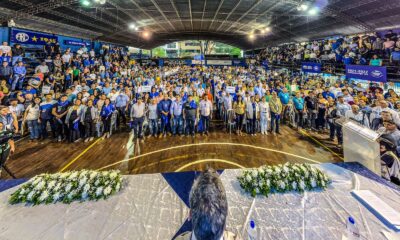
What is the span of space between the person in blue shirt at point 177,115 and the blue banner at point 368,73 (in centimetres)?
1007

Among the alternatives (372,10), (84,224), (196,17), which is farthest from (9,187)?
(196,17)

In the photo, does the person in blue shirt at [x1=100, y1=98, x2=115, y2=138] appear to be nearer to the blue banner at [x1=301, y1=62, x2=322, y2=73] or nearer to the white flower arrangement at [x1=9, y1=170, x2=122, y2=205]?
the white flower arrangement at [x1=9, y1=170, x2=122, y2=205]

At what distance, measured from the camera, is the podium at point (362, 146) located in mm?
2639

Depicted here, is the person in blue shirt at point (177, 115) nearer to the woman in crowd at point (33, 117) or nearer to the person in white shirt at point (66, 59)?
the woman in crowd at point (33, 117)

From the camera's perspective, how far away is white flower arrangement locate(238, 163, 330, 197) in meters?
2.29

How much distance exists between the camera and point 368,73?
Answer: 1005 centimetres

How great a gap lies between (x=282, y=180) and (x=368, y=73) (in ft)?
37.6

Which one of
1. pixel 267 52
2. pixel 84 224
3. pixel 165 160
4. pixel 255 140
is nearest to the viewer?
pixel 84 224

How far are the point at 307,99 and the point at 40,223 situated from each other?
368 inches

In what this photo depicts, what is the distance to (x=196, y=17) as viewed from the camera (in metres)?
23.3

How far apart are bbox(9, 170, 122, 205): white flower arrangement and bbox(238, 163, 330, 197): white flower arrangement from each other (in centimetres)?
162

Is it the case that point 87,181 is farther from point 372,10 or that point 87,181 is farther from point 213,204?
point 372,10

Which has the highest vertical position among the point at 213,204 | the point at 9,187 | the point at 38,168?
the point at 213,204

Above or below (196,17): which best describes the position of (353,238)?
below
